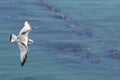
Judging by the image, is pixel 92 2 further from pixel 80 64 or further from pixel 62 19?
pixel 80 64

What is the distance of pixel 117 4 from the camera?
50750mm

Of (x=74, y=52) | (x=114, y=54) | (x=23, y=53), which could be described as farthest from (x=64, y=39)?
(x=23, y=53)

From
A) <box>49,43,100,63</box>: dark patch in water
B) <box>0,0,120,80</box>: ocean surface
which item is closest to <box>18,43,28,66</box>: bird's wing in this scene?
<box>0,0,120,80</box>: ocean surface

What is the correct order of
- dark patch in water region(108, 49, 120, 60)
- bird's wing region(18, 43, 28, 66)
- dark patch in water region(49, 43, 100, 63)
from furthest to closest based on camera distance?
dark patch in water region(108, 49, 120, 60) → dark patch in water region(49, 43, 100, 63) → bird's wing region(18, 43, 28, 66)

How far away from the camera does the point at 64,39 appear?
144ft

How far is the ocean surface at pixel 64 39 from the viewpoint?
39188 mm

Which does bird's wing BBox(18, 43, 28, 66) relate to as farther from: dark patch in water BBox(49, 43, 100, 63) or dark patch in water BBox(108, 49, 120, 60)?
dark patch in water BBox(108, 49, 120, 60)

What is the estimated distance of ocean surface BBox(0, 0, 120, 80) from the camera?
39.2 metres

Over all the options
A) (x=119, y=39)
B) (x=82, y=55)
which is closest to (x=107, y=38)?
(x=119, y=39)

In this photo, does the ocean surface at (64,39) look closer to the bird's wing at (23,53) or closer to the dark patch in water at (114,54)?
the dark patch in water at (114,54)

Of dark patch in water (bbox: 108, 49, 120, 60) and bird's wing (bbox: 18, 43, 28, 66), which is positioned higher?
bird's wing (bbox: 18, 43, 28, 66)

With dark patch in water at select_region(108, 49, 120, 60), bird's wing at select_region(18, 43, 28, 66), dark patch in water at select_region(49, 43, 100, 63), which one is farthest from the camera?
dark patch in water at select_region(108, 49, 120, 60)

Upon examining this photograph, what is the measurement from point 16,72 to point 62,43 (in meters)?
5.70

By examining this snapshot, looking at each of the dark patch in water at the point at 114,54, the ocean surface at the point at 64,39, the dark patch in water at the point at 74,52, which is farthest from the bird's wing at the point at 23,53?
the dark patch in water at the point at 114,54
